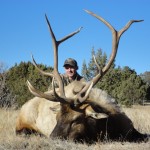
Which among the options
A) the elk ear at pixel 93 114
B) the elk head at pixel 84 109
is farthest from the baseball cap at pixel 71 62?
the elk ear at pixel 93 114

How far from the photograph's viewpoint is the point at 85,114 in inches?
241

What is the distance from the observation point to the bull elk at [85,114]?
5977mm

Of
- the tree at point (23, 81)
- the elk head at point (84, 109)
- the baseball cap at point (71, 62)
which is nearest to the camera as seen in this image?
the elk head at point (84, 109)

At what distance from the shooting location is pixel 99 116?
6.01 m

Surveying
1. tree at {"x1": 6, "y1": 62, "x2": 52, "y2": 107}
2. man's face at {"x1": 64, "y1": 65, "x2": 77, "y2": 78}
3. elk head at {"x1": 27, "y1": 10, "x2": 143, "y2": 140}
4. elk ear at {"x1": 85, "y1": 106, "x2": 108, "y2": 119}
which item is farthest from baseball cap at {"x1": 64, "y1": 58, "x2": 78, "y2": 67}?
tree at {"x1": 6, "y1": 62, "x2": 52, "y2": 107}

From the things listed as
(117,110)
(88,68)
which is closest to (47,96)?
(117,110)

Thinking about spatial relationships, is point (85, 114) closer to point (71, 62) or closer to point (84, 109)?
point (84, 109)

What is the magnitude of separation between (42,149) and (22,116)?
2737mm

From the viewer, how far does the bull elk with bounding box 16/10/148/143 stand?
598cm

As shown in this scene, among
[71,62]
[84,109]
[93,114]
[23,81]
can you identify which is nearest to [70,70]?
[71,62]

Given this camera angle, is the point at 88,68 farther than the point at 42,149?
Yes

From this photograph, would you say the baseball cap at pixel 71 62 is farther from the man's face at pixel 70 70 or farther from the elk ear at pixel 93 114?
the elk ear at pixel 93 114

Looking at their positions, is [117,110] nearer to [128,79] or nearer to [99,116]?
[99,116]

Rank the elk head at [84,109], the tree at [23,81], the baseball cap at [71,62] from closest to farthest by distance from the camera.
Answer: the elk head at [84,109]
the baseball cap at [71,62]
the tree at [23,81]
